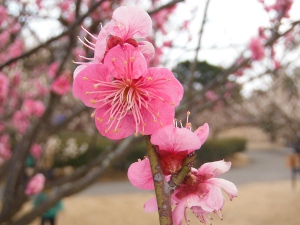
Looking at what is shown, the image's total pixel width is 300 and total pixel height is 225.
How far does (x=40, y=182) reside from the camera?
3.47 m

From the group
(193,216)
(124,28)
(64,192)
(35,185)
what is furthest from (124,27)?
(193,216)

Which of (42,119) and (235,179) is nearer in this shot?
(42,119)

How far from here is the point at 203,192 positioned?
646 mm

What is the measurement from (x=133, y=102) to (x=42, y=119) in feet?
6.80

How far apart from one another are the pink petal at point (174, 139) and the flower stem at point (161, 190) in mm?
16

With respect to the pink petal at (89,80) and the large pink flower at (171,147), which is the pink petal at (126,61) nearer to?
the pink petal at (89,80)

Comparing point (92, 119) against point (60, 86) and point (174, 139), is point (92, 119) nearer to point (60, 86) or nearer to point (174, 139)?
point (60, 86)

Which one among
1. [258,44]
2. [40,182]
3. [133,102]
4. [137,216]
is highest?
[258,44]

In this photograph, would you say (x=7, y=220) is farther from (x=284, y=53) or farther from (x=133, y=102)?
(x=284, y=53)

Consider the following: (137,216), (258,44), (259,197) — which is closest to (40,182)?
(258,44)

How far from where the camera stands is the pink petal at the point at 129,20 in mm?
652

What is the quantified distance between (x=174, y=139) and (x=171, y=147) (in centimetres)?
2

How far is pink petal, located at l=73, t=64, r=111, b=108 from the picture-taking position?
0.65 m

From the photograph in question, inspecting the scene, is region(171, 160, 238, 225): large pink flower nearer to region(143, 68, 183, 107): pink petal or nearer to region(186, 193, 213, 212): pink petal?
region(186, 193, 213, 212): pink petal
